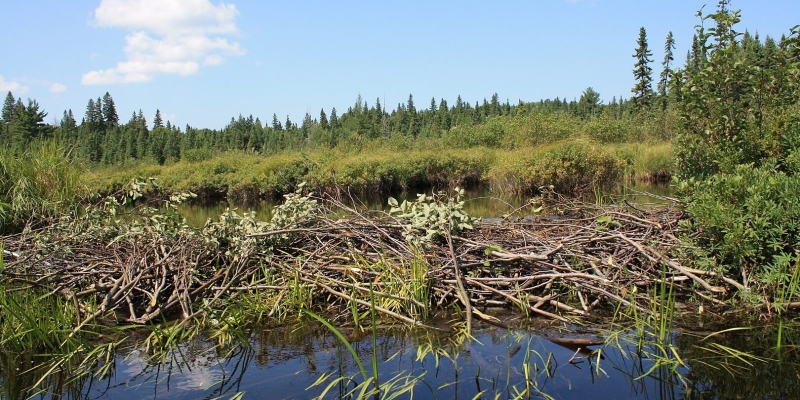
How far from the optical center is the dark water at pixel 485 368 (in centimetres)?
319

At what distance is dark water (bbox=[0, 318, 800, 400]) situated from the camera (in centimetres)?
319

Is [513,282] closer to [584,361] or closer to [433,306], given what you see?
[433,306]

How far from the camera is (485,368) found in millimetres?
3500

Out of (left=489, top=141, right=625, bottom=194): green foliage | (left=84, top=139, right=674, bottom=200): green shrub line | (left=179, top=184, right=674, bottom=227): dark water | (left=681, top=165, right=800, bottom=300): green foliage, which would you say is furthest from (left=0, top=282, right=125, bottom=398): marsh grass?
(left=489, top=141, right=625, bottom=194): green foliage

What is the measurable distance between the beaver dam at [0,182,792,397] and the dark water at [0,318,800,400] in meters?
0.15

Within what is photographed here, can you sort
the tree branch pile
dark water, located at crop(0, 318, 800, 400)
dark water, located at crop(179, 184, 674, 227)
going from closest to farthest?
dark water, located at crop(0, 318, 800, 400), the tree branch pile, dark water, located at crop(179, 184, 674, 227)

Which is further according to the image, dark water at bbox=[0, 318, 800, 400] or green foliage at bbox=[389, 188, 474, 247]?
green foliage at bbox=[389, 188, 474, 247]

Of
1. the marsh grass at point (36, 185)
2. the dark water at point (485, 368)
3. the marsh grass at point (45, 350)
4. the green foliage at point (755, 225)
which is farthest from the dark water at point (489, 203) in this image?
the dark water at point (485, 368)

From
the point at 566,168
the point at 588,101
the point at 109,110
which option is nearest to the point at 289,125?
the point at 109,110

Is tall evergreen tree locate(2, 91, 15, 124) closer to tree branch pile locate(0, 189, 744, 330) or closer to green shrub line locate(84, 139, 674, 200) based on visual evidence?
green shrub line locate(84, 139, 674, 200)

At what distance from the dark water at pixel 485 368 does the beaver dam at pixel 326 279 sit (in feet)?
0.48

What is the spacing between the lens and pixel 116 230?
596 centimetres

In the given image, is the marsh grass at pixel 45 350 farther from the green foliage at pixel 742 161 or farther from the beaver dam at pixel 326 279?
the green foliage at pixel 742 161

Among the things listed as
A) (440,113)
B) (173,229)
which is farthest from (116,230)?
(440,113)
